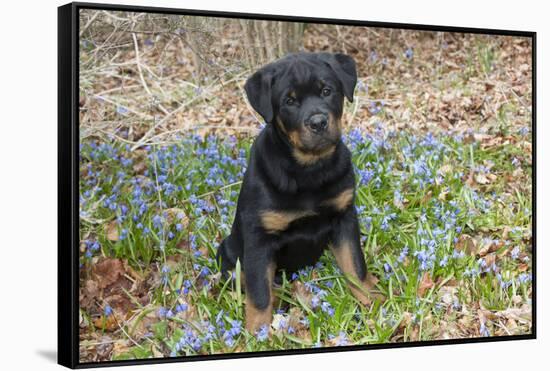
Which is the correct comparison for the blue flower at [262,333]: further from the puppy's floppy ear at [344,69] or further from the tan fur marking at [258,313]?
the puppy's floppy ear at [344,69]

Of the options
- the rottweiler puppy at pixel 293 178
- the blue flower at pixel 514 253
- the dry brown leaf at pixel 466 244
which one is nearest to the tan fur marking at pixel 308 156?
the rottweiler puppy at pixel 293 178

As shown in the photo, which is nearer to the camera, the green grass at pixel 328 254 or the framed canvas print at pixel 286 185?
the framed canvas print at pixel 286 185

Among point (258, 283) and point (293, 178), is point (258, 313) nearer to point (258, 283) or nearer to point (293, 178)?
point (258, 283)

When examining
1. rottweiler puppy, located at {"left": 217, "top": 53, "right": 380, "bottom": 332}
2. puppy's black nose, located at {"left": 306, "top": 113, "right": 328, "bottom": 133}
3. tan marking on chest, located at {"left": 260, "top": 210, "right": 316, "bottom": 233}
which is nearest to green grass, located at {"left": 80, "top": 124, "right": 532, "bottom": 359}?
rottweiler puppy, located at {"left": 217, "top": 53, "right": 380, "bottom": 332}

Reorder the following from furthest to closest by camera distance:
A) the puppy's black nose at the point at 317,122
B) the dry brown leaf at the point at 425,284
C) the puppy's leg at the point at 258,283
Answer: the dry brown leaf at the point at 425,284 → the puppy's leg at the point at 258,283 → the puppy's black nose at the point at 317,122

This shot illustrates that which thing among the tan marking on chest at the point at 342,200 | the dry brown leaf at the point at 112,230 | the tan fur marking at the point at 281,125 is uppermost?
the tan fur marking at the point at 281,125

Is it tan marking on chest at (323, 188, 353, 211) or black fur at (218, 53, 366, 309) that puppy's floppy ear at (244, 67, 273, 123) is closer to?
black fur at (218, 53, 366, 309)
